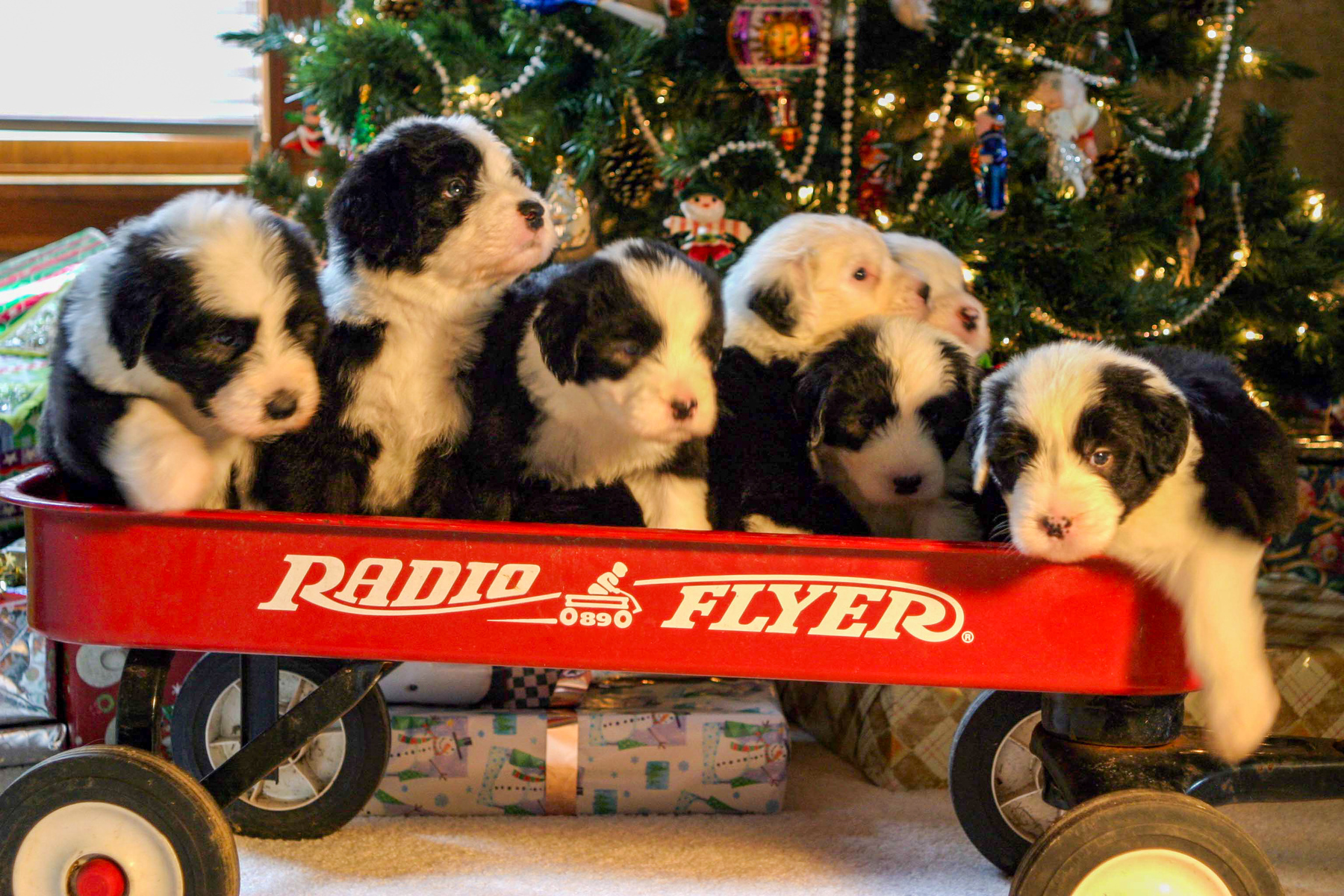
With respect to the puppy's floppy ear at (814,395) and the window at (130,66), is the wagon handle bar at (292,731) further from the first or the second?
the window at (130,66)

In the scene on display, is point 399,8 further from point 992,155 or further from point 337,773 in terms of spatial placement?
point 337,773

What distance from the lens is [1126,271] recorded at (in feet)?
10.3

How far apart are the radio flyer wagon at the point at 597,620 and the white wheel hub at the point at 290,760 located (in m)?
0.61

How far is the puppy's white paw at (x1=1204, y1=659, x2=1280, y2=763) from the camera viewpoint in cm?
148

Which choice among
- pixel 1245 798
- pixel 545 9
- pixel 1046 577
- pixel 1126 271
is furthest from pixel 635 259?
pixel 1126 271

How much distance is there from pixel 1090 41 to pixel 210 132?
10.2ft

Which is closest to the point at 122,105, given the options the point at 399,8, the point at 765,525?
the point at 399,8

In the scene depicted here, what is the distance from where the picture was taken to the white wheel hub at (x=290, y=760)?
7.51 ft

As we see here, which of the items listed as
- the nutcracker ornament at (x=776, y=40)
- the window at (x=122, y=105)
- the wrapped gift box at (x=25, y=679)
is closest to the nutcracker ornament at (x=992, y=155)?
the nutcracker ornament at (x=776, y=40)

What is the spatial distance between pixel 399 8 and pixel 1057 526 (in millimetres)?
2585

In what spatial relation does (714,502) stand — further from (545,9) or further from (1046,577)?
(545,9)

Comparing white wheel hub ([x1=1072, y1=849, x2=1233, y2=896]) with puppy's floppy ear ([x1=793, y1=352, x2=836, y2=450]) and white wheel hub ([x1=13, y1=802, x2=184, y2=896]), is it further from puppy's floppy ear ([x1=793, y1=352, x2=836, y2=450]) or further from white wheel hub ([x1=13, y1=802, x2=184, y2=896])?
white wheel hub ([x1=13, y1=802, x2=184, y2=896])

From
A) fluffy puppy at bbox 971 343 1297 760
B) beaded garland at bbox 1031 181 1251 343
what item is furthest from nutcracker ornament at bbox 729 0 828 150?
fluffy puppy at bbox 971 343 1297 760

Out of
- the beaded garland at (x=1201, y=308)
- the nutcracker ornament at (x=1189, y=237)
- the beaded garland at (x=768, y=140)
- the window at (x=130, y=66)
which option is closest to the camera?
the beaded garland at (x=768, y=140)
